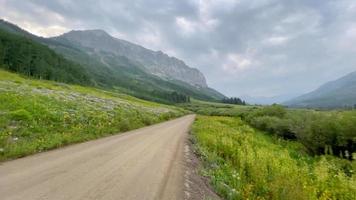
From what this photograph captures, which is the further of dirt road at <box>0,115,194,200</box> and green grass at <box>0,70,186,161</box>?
green grass at <box>0,70,186,161</box>

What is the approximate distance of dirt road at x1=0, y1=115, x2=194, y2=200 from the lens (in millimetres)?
9281

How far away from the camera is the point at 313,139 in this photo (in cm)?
4500

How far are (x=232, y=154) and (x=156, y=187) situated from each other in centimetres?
1000

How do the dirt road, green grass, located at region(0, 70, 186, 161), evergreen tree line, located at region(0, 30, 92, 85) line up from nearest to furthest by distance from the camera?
the dirt road, green grass, located at region(0, 70, 186, 161), evergreen tree line, located at region(0, 30, 92, 85)

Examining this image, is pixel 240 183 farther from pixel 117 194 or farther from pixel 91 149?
pixel 91 149

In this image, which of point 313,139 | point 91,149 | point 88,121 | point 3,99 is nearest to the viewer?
point 91,149

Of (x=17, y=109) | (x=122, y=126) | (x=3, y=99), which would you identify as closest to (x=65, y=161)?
(x=17, y=109)

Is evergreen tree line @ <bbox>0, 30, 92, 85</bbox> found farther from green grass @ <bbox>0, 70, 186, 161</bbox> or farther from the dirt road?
the dirt road

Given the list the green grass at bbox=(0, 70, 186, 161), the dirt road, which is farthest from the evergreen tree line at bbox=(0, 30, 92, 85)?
the dirt road

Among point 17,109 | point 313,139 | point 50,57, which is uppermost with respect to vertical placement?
point 50,57

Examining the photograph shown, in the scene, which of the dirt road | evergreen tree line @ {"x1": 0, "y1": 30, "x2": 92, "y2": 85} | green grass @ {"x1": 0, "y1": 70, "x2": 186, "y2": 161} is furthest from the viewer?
evergreen tree line @ {"x1": 0, "y1": 30, "x2": 92, "y2": 85}

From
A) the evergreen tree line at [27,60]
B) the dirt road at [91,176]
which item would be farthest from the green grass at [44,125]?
the evergreen tree line at [27,60]

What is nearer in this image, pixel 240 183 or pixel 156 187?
pixel 156 187

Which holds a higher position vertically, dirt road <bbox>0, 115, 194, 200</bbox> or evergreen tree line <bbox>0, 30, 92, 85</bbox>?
evergreen tree line <bbox>0, 30, 92, 85</bbox>
